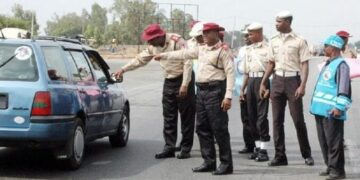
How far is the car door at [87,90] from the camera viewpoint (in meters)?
8.22

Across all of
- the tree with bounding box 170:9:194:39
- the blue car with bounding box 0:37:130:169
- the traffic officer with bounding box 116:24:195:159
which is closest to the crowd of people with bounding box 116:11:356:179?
the traffic officer with bounding box 116:24:195:159

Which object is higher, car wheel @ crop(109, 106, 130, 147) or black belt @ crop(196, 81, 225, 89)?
black belt @ crop(196, 81, 225, 89)

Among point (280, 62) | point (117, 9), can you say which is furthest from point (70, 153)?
point (117, 9)

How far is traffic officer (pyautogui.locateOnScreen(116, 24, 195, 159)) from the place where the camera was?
9031 mm

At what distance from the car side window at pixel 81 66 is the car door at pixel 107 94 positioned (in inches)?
9.4

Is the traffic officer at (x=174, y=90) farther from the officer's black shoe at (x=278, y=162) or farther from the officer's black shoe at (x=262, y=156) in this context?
the officer's black shoe at (x=278, y=162)

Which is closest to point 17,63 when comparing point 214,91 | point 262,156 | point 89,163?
point 89,163

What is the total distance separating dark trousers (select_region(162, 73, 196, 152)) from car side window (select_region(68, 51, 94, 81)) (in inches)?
45.5

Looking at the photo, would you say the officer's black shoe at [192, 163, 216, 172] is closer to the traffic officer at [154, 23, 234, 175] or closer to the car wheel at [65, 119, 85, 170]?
the traffic officer at [154, 23, 234, 175]

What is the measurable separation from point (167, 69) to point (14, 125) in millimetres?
2704

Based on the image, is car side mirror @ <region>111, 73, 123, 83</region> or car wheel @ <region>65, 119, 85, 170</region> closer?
car wheel @ <region>65, 119, 85, 170</region>

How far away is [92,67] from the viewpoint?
9133mm

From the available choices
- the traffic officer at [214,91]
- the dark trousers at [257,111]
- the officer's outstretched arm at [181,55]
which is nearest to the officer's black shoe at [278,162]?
the dark trousers at [257,111]

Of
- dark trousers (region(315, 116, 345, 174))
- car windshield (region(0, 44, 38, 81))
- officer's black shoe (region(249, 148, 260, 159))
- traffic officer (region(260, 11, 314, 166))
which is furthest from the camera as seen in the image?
officer's black shoe (region(249, 148, 260, 159))
